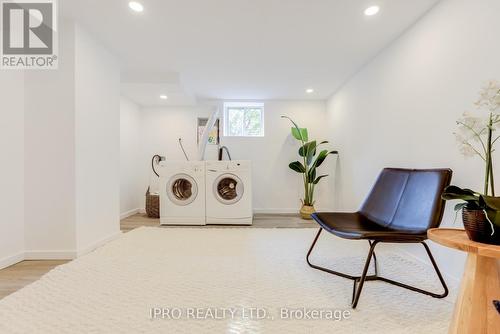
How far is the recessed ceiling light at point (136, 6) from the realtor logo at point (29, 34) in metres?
0.58

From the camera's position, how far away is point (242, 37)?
7.57 feet

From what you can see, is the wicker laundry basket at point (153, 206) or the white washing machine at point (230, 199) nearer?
the white washing machine at point (230, 199)

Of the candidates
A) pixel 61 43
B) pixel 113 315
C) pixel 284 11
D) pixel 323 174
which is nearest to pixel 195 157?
pixel 323 174

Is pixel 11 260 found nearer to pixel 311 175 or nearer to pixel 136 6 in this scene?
pixel 136 6

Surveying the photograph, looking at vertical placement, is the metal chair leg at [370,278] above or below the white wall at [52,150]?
below

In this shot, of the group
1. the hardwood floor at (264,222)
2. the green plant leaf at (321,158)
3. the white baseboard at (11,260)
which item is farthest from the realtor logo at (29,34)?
the green plant leaf at (321,158)

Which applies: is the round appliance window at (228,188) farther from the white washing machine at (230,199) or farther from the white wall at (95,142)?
the white wall at (95,142)

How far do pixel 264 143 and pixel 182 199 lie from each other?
179cm

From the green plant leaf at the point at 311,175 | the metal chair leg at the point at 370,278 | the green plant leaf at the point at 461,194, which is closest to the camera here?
the green plant leaf at the point at 461,194

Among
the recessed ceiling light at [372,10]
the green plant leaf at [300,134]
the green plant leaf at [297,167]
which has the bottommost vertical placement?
the green plant leaf at [297,167]

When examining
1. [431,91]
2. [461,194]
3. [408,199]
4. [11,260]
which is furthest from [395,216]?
[11,260]

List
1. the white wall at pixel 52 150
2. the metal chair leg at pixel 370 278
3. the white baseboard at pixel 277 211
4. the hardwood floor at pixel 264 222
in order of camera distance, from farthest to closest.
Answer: the white baseboard at pixel 277 211 < the hardwood floor at pixel 264 222 < the white wall at pixel 52 150 < the metal chair leg at pixel 370 278

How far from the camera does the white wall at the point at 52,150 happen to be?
2.08 m

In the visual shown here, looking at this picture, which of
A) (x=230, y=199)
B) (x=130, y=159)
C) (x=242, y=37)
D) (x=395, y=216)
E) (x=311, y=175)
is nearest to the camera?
(x=395, y=216)
